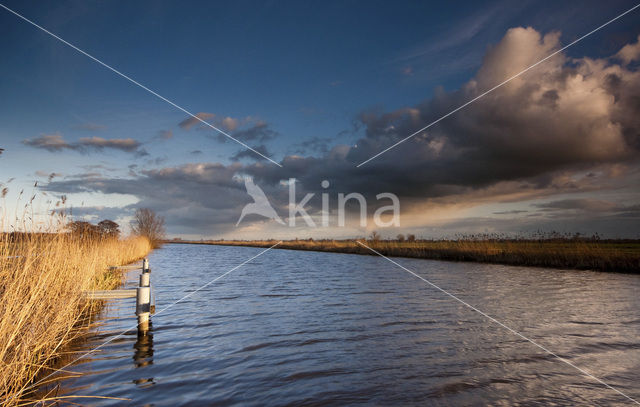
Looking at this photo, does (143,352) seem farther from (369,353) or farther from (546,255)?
(546,255)

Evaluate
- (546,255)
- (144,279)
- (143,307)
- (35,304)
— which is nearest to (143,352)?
(143,307)

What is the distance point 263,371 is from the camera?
577 cm

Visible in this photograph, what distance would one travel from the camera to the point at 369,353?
6.61 m

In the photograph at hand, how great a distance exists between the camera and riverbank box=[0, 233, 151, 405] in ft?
14.6

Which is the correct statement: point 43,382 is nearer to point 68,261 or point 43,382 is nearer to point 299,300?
point 68,261

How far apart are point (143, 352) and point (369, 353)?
4.16 metres

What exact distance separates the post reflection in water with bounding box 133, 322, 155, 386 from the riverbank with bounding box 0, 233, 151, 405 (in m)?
1.15

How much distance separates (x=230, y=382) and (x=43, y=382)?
8.69ft

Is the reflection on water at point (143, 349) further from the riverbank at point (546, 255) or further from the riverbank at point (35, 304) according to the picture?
the riverbank at point (546, 255)

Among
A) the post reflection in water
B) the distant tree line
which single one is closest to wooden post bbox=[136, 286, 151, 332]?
the post reflection in water

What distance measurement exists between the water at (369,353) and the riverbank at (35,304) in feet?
2.06

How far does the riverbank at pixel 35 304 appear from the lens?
4457 millimetres

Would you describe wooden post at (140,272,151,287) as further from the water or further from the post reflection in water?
the water

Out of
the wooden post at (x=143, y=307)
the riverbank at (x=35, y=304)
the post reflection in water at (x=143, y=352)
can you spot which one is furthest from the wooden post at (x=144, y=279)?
the riverbank at (x=35, y=304)
